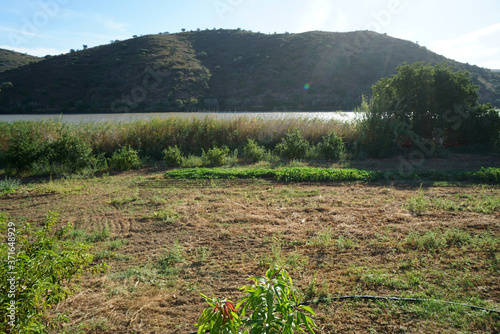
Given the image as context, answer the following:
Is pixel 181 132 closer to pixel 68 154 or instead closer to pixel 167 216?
pixel 68 154

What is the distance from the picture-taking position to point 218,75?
39906mm

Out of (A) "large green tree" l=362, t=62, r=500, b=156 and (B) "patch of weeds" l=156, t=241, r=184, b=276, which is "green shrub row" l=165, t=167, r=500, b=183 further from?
(B) "patch of weeds" l=156, t=241, r=184, b=276

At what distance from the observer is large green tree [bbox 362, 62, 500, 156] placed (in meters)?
10.8

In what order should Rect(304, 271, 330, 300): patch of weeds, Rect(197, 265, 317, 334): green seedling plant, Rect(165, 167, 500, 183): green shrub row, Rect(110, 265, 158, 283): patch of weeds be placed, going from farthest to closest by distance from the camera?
1. Rect(165, 167, 500, 183): green shrub row
2. Rect(110, 265, 158, 283): patch of weeds
3. Rect(304, 271, 330, 300): patch of weeds
4. Rect(197, 265, 317, 334): green seedling plant

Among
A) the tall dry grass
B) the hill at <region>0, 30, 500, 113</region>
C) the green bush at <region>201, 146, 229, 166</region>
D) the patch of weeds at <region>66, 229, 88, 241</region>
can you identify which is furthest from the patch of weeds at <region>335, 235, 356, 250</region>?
the hill at <region>0, 30, 500, 113</region>

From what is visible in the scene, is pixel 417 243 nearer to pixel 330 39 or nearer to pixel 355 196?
pixel 355 196

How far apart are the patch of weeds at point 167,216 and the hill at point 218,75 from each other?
2633 cm

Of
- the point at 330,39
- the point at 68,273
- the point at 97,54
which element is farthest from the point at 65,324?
the point at 330,39

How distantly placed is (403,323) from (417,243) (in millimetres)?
1719

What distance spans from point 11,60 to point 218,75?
106ft

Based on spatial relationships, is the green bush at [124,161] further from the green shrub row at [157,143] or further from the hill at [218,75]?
the hill at [218,75]

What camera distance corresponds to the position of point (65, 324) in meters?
2.70

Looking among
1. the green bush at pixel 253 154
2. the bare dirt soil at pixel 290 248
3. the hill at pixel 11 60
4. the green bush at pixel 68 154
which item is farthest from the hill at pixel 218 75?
the bare dirt soil at pixel 290 248

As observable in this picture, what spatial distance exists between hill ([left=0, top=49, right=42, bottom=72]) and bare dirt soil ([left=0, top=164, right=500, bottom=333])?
155 feet
